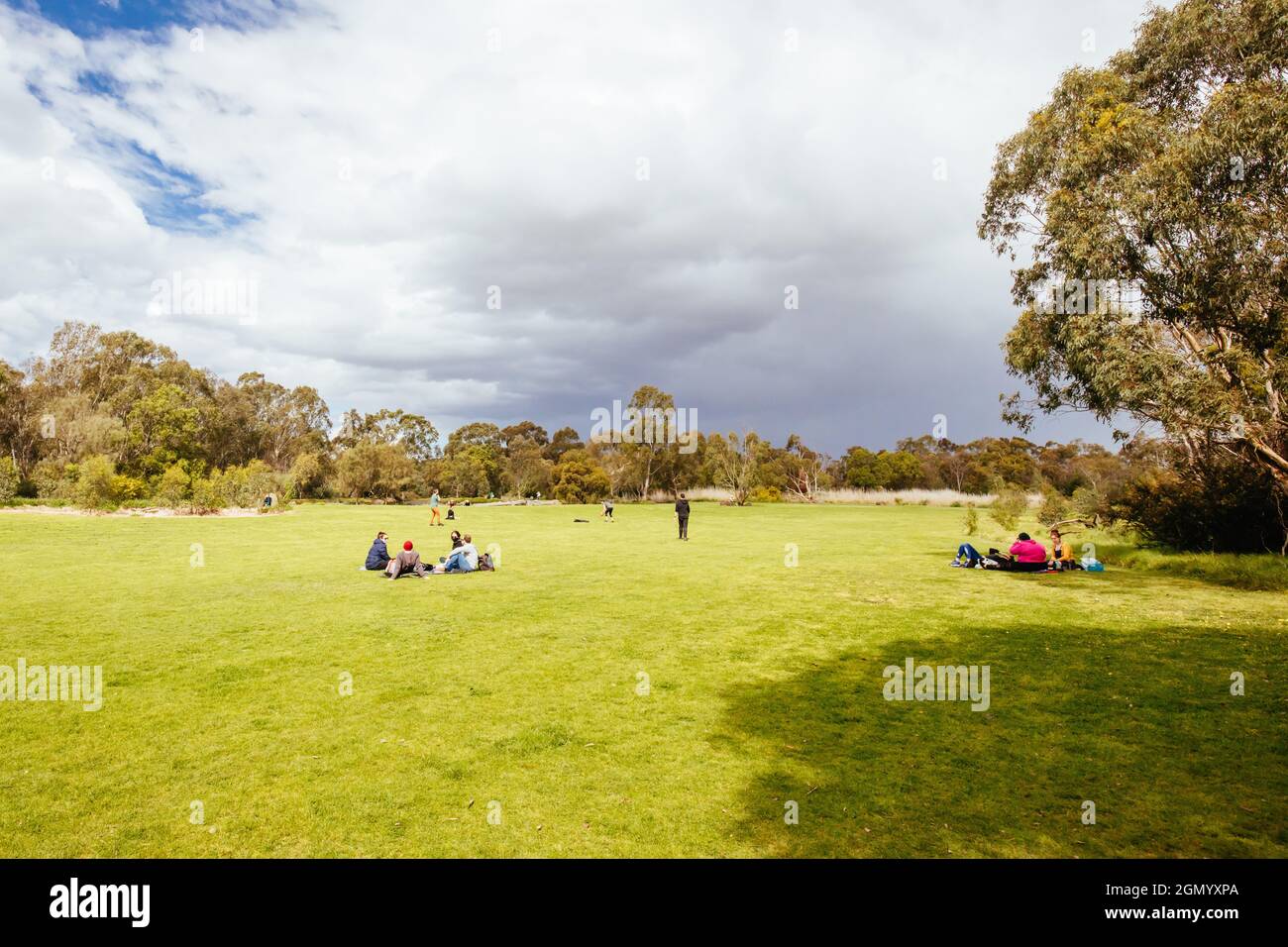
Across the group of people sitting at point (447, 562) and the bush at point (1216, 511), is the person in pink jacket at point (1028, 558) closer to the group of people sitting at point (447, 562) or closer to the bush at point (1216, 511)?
the bush at point (1216, 511)

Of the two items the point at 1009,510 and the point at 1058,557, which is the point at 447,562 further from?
the point at 1009,510

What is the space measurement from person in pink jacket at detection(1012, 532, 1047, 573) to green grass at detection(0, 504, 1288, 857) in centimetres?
322

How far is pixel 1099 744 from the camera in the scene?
5742 millimetres

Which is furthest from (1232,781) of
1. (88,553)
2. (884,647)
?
(88,553)

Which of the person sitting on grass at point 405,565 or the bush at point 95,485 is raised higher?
the bush at point 95,485

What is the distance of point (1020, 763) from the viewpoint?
5391mm

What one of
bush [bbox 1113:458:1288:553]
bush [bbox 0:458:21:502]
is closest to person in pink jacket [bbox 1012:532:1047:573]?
bush [bbox 1113:458:1288:553]

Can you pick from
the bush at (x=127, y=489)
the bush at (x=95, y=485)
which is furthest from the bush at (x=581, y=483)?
the bush at (x=95, y=485)

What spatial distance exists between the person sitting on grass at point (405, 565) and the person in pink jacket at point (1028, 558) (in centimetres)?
1497

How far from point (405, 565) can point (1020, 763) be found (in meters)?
13.0

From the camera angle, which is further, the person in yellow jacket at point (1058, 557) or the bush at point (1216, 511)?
the bush at point (1216, 511)

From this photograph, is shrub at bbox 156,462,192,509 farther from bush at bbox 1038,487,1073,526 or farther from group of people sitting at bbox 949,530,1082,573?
bush at bbox 1038,487,1073,526

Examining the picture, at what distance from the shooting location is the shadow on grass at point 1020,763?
419 centimetres
